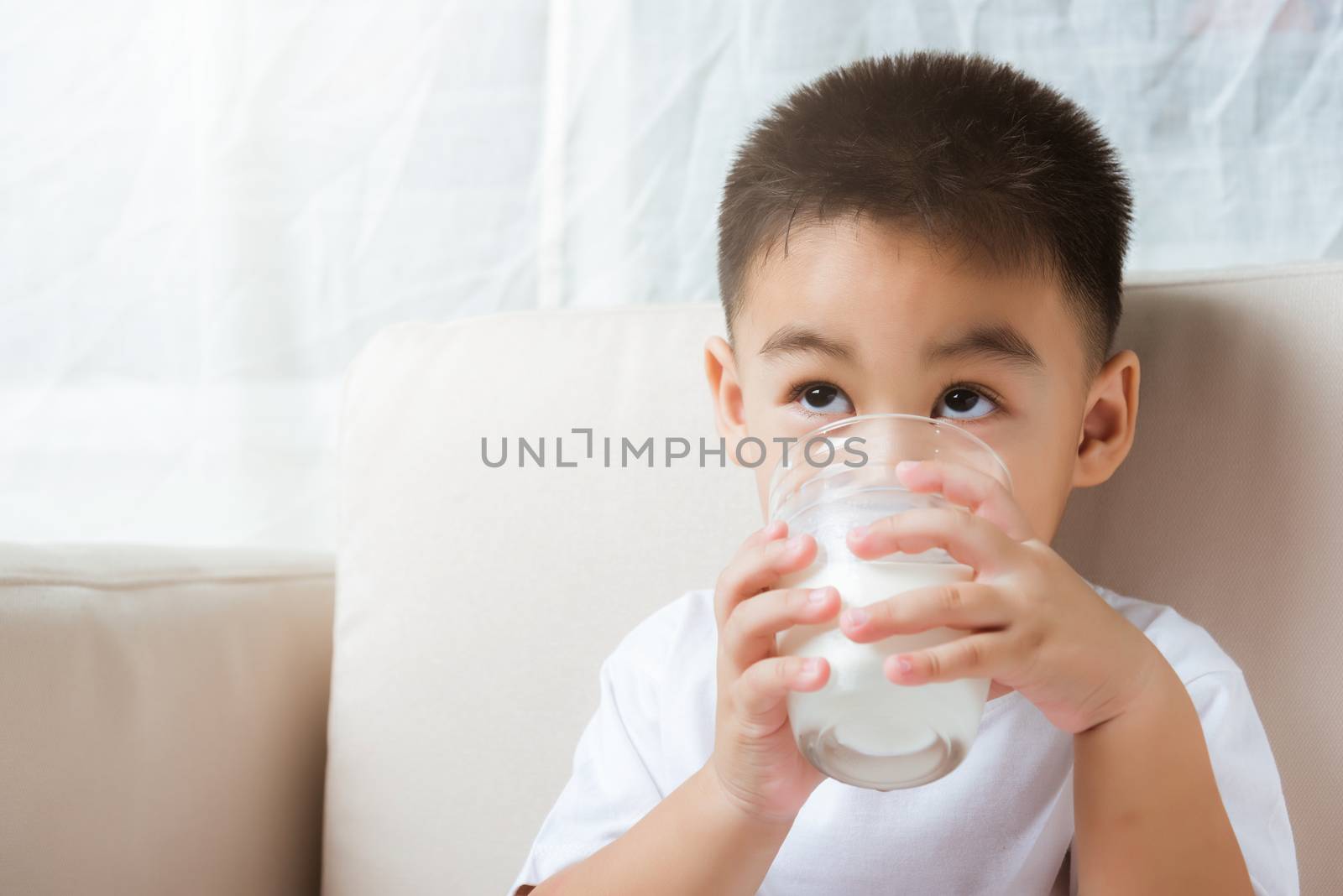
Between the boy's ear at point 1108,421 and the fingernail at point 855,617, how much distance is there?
1.29 ft

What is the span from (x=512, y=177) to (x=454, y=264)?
0.13 metres

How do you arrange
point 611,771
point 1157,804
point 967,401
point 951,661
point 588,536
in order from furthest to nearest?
point 588,536 < point 611,771 < point 967,401 < point 1157,804 < point 951,661

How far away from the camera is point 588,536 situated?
1013mm

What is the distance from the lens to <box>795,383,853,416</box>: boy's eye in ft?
2.55

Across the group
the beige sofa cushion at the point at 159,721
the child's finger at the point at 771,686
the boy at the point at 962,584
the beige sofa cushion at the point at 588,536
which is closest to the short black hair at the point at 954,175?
the boy at the point at 962,584

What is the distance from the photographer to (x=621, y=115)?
129 cm

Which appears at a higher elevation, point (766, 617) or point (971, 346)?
point (971, 346)

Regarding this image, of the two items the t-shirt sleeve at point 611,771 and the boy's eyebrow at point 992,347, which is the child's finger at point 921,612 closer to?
the boy's eyebrow at point 992,347

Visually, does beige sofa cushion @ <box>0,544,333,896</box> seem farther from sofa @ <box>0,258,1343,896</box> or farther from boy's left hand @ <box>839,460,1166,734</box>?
boy's left hand @ <box>839,460,1166,734</box>

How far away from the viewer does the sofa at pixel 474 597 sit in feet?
2.70

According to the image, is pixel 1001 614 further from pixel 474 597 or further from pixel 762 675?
pixel 474 597

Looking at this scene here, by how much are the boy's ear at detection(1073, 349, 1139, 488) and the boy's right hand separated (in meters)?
0.34

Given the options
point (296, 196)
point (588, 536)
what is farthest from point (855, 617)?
point (296, 196)

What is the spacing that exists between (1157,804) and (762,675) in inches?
10.6
